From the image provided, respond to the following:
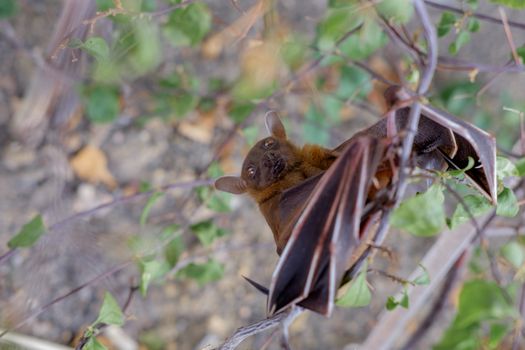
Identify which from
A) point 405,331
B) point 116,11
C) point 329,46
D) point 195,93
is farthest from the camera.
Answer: point 405,331

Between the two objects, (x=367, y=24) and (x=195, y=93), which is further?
(x=195, y=93)

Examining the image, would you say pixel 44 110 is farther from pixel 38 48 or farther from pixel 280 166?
pixel 280 166

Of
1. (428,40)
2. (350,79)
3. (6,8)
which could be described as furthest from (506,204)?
(6,8)

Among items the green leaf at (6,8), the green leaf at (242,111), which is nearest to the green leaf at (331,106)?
the green leaf at (242,111)

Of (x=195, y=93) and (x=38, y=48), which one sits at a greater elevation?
(x=38, y=48)

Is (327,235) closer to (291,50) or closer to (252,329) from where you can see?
(252,329)

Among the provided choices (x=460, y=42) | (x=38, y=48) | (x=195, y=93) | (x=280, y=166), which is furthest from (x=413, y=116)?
(x=38, y=48)
